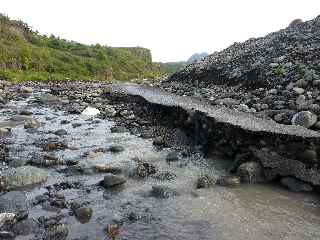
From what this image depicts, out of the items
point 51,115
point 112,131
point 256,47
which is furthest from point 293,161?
point 256,47

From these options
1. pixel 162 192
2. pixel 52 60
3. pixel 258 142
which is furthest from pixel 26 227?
pixel 52 60

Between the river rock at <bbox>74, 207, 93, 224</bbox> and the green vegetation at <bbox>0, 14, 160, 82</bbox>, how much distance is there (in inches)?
1363

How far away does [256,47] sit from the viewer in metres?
25.2

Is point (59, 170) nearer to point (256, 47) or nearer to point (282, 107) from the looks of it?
point (282, 107)

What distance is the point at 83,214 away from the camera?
8039mm

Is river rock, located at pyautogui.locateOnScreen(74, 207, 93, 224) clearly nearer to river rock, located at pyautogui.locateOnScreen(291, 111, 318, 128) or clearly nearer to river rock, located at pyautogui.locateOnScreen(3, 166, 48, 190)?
river rock, located at pyautogui.locateOnScreen(3, 166, 48, 190)

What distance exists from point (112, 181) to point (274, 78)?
1055 centimetres

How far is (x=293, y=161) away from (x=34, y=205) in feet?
18.5

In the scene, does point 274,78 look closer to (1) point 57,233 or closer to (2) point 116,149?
(2) point 116,149

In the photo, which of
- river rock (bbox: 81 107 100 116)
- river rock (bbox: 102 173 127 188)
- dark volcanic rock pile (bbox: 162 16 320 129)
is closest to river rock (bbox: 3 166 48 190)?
Result: river rock (bbox: 102 173 127 188)

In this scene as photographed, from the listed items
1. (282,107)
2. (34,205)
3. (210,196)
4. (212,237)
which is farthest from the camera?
(282,107)

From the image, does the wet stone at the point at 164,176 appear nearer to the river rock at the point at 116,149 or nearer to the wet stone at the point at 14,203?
the river rock at the point at 116,149

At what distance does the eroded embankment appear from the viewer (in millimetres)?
9695

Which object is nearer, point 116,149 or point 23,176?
point 23,176
